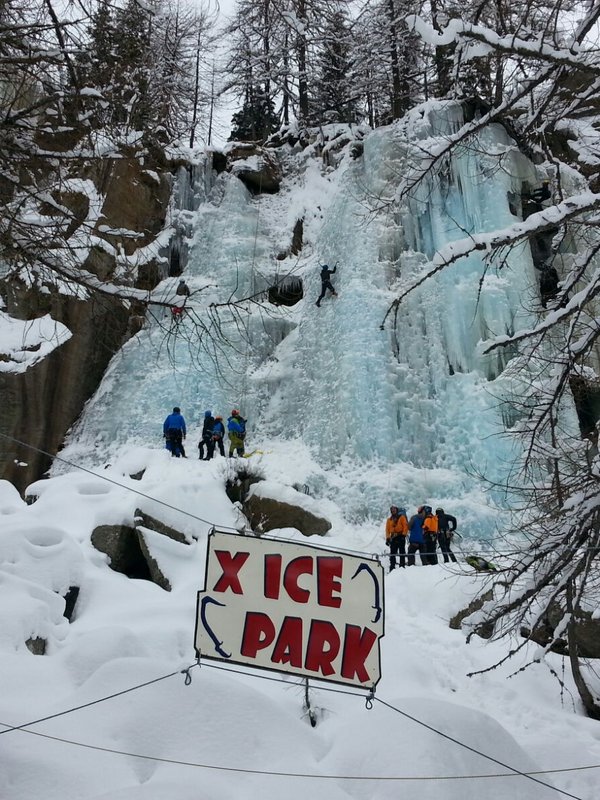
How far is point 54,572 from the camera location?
713cm

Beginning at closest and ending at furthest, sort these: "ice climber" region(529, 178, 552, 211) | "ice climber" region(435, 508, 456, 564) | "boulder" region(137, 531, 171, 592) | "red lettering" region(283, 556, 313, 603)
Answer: "red lettering" region(283, 556, 313, 603), "boulder" region(137, 531, 171, 592), "ice climber" region(435, 508, 456, 564), "ice climber" region(529, 178, 552, 211)

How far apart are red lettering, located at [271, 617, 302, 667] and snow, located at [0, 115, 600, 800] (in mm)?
150

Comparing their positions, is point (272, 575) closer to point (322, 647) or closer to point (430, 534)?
point (322, 647)

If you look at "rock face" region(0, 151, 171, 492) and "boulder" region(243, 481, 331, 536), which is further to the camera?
"rock face" region(0, 151, 171, 492)

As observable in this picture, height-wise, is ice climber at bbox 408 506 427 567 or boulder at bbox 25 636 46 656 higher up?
ice climber at bbox 408 506 427 567

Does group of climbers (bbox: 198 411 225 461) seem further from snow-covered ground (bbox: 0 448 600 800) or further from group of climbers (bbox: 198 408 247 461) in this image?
snow-covered ground (bbox: 0 448 600 800)

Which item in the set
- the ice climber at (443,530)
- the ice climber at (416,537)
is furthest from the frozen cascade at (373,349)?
the ice climber at (416,537)

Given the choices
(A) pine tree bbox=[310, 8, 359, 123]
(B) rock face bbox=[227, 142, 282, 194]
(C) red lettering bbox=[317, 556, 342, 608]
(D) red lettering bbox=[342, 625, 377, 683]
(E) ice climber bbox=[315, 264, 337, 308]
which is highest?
(A) pine tree bbox=[310, 8, 359, 123]

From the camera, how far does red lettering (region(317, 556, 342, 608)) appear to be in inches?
166

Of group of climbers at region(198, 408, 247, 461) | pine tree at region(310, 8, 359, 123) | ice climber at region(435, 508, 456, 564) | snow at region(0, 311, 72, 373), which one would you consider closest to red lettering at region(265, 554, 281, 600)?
ice climber at region(435, 508, 456, 564)

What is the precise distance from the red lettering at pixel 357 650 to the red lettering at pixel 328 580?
0.59ft

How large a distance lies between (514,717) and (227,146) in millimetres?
17843

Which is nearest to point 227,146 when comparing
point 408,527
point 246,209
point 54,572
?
point 246,209

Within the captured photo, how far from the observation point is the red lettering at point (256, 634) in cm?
410
